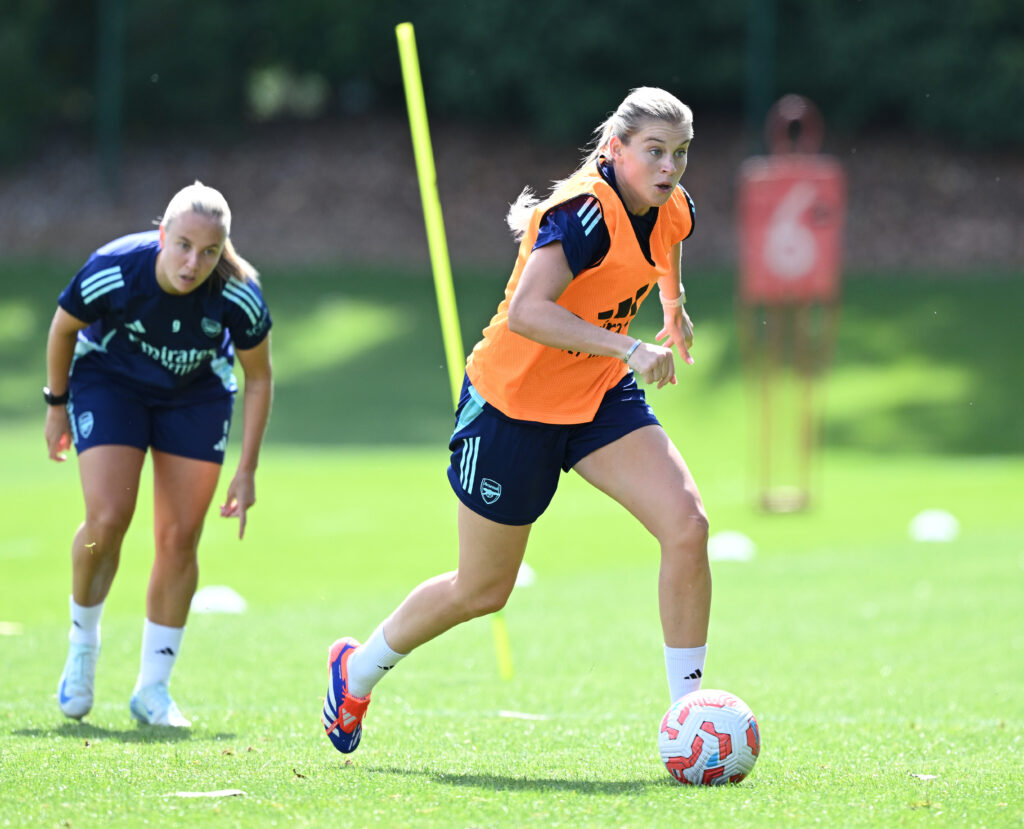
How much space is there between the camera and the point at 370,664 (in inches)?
203

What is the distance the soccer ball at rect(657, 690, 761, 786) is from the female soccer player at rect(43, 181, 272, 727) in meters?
2.06

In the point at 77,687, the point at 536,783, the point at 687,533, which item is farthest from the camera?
the point at 77,687

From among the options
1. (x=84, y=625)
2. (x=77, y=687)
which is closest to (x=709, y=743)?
(x=77, y=687)

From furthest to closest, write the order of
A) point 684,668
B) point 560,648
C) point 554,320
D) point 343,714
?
point 560,648, point 343,714, point 684,668, point 554,320

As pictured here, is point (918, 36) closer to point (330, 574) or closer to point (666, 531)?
point (330, 574)

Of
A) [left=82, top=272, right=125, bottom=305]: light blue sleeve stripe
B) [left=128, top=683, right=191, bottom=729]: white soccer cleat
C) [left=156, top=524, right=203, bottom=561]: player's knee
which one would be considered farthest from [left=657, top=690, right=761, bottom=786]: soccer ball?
[left=82, top=272, right=125, bottom=305]: light blue sleeve stripe

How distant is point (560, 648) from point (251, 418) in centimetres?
286

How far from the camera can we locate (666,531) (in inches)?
183

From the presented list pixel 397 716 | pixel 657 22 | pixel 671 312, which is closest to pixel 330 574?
pixel 397 716

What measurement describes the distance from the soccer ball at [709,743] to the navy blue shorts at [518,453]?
84 cm

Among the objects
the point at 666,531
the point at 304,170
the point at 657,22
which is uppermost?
the point at 657,22

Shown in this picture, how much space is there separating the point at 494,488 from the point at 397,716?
1.79m

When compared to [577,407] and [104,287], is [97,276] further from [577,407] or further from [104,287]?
[577,407]

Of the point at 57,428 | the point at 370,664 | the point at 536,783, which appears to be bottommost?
the point at 536,783
